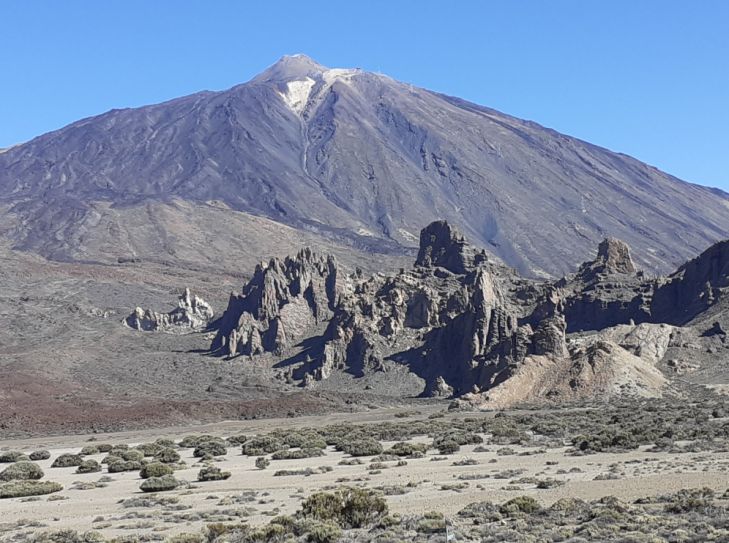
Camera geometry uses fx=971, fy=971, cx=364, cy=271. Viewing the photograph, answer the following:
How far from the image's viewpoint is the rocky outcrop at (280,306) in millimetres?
102688

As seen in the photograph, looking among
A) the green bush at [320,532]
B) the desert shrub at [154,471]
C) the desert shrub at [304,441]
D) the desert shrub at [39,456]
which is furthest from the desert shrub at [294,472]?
the desert shrub at [39,456]

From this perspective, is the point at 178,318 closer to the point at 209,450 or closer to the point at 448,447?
the point at 209,450

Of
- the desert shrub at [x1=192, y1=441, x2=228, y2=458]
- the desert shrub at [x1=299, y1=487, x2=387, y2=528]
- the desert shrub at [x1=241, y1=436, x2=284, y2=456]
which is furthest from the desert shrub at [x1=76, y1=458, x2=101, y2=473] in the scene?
the desert shrub at [x1=299, y1=487, x2=387, y2=528]

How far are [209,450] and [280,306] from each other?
68656mm

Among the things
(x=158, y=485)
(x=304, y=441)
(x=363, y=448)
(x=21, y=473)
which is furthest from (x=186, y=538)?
(x=304, y=441)

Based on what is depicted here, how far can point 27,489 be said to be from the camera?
27.8 m

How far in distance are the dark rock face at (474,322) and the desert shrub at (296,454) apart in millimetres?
31560

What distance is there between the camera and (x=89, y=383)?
89.2 m

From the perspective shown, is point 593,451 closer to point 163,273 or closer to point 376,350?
point 376,350

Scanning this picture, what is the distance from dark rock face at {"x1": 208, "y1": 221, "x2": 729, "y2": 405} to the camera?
71375 millimetres

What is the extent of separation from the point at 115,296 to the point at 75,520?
12656 centimetres

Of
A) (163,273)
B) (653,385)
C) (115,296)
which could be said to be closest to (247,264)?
(163,273)

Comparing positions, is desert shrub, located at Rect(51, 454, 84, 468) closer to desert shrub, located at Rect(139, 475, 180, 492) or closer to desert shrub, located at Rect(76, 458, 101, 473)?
desert shrub, located at Rect(76, 458, 101, 473)

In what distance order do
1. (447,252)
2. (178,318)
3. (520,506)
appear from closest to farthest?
(520,506) < (447,252) < (178,318)
